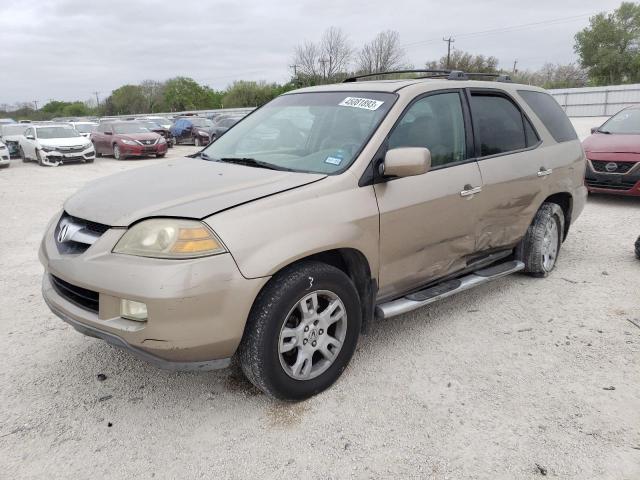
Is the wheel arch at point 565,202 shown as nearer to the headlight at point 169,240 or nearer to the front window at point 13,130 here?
the headlight at point 169,240

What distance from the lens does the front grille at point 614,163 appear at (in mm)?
7703

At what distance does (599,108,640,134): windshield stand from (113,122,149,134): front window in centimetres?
1636

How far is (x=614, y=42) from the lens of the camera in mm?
58344

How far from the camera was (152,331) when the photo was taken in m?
2.40

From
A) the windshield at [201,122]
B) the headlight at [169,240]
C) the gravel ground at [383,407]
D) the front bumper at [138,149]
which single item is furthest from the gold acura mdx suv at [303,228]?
the windshield at [201,122]

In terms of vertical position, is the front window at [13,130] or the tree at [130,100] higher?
the tree at [130,100]

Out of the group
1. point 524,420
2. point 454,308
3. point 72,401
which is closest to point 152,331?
point 72,401

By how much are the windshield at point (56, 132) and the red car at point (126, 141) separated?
4.58ft

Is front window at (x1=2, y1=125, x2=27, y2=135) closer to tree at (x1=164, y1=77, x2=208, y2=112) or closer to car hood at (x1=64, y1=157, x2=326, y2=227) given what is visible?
car hood at (x1=64, y1=157, x2=326, y2=227)

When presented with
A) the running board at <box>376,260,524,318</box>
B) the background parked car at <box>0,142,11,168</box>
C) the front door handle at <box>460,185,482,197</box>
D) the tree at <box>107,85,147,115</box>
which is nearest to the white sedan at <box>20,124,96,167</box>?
the background parked car at <box>0,142,11,168</box>

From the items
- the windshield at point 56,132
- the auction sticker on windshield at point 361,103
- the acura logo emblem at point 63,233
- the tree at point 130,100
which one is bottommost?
the acura logo emblem at point 63,233

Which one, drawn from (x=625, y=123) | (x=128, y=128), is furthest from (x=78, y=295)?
(x=128, y=128)

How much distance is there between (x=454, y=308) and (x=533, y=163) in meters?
1.43

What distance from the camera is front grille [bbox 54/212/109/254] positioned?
267 cm
